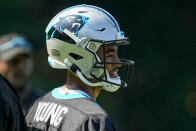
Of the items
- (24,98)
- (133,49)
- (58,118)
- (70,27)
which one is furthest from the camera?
(133,49)

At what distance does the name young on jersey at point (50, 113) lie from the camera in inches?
132

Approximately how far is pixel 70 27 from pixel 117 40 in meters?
0.34

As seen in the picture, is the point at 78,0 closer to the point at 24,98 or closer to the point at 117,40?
the point at 24,98

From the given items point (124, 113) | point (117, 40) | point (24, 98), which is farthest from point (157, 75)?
point (117, 40)

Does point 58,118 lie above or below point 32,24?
above

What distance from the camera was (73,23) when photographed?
3.69 metres

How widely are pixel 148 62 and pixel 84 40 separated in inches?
282

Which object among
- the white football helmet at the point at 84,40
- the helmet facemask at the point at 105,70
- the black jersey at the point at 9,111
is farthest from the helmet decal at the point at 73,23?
the black jersey at the point at 9,111

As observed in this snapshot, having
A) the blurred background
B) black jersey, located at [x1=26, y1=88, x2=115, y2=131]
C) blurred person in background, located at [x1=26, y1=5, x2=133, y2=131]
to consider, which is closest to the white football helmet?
blurred person in background, located at [x1=26, y1=5, x2=133, y2=131]

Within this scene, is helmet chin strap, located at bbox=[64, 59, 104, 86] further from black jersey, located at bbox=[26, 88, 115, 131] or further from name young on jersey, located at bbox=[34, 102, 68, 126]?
name young on jersey, located at bbox=[34, 102, 68, 126]

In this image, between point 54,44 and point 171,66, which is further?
point 171,66

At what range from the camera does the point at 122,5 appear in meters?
11.1

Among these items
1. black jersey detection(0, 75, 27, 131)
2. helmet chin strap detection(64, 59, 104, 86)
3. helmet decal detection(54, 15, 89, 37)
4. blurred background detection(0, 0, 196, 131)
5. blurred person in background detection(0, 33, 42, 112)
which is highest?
helmet decal detection(54, 15, 89, 37)

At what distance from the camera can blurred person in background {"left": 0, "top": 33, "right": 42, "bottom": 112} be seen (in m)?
6.09
